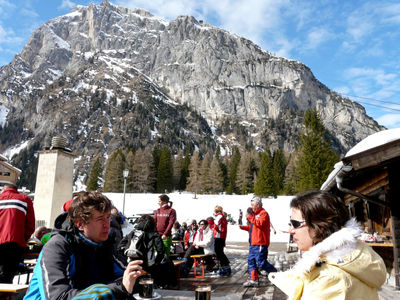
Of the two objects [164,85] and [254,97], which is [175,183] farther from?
[164,85]

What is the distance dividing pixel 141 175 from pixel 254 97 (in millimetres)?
104010

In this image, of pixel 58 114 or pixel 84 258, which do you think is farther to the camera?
pixel 58 114

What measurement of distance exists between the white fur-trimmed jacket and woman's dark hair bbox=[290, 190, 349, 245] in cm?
7

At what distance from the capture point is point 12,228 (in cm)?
444

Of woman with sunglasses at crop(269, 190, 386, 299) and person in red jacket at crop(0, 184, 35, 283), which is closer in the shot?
woman with sunglasses at crop(269, 190, 386, 299)

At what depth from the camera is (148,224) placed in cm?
482

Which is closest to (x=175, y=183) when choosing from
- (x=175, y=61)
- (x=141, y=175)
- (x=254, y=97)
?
(x=141, y=175)

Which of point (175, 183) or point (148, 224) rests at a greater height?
point (175, 183)

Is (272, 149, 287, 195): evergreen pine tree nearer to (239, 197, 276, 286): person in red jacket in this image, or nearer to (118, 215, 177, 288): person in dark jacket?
(239, 197, 276, 286): person in red jacket

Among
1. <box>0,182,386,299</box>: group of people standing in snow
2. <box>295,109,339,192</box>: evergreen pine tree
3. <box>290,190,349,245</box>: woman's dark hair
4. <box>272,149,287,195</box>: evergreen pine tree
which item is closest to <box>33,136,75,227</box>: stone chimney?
<box>0,182,386,299</box>: group of people standing in snow

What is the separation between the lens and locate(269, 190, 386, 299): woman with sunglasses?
146 centimetres

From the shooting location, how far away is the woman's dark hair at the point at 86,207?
193 cm

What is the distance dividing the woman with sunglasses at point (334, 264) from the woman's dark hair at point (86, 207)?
3.90 feet

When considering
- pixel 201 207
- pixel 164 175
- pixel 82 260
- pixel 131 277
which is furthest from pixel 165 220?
pixel 164 175
